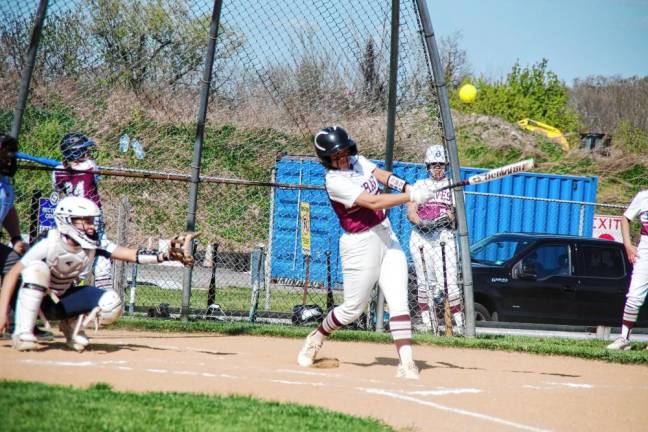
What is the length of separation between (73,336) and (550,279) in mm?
8322

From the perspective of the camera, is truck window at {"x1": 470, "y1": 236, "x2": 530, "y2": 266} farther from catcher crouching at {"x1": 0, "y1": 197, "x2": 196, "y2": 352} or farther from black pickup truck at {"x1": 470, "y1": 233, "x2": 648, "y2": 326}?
catcher crouching at {"x1": 0, "y1": 197, "x2": 196, "y2": 352}

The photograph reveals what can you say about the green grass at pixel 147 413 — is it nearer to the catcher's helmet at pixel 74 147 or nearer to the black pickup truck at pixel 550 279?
the catcher's helmet at pixel 74 147

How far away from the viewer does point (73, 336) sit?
7785 mm

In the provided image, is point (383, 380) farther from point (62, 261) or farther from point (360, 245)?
point (62, 261)

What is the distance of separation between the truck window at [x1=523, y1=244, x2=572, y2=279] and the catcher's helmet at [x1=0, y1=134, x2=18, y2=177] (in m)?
8.35

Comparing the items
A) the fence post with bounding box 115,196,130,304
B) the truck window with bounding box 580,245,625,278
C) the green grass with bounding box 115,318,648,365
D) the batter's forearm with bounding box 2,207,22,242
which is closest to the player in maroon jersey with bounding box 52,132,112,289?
the green grass with bounding box 115,318,648,365

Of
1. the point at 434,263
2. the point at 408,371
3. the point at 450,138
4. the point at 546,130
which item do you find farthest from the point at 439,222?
the point at 546,130

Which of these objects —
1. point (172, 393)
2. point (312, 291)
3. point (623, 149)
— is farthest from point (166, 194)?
point (623, 149)

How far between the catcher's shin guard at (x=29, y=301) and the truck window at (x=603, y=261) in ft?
30.8

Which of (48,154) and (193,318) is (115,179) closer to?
(48,154)

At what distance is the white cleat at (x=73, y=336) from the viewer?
7750 millimetres

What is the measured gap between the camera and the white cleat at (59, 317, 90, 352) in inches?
305

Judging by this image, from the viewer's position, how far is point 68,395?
5488 mm

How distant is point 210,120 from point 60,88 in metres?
1.99
